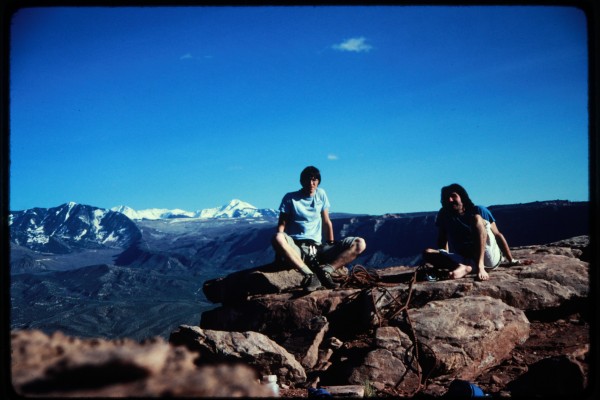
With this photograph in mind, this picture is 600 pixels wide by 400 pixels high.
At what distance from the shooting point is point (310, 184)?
761cm

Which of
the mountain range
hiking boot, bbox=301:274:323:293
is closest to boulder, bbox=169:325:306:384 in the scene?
hiking boot, bbox=301:274:323:293

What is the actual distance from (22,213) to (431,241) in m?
130

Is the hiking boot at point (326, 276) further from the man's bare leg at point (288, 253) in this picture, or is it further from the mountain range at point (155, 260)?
the mountain range at point (155, 260)

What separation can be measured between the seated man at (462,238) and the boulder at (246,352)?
3005 millimetres

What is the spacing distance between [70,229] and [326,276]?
14255cm

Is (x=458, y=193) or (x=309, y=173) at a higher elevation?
(x=309, y=173)

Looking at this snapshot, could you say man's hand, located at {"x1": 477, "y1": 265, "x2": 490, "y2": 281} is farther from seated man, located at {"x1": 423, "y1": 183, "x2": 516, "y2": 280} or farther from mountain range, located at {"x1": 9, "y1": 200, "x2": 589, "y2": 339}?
mountain range, located at {"x1": 9, "y1": 200, "x2": 589, "y2": 339}

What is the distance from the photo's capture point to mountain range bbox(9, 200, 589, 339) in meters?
45.5

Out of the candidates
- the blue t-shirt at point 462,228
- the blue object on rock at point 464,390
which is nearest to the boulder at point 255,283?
the blue t-shirt at point 462,228

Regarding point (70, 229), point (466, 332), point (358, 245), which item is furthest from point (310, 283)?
point (70, 229)

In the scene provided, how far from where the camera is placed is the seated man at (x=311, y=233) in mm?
7516

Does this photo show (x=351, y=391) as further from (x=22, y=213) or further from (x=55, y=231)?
(x=22, y=213)

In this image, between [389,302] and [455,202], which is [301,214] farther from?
[455,202]

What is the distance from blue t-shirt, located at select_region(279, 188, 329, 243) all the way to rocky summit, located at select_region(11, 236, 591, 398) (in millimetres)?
714
